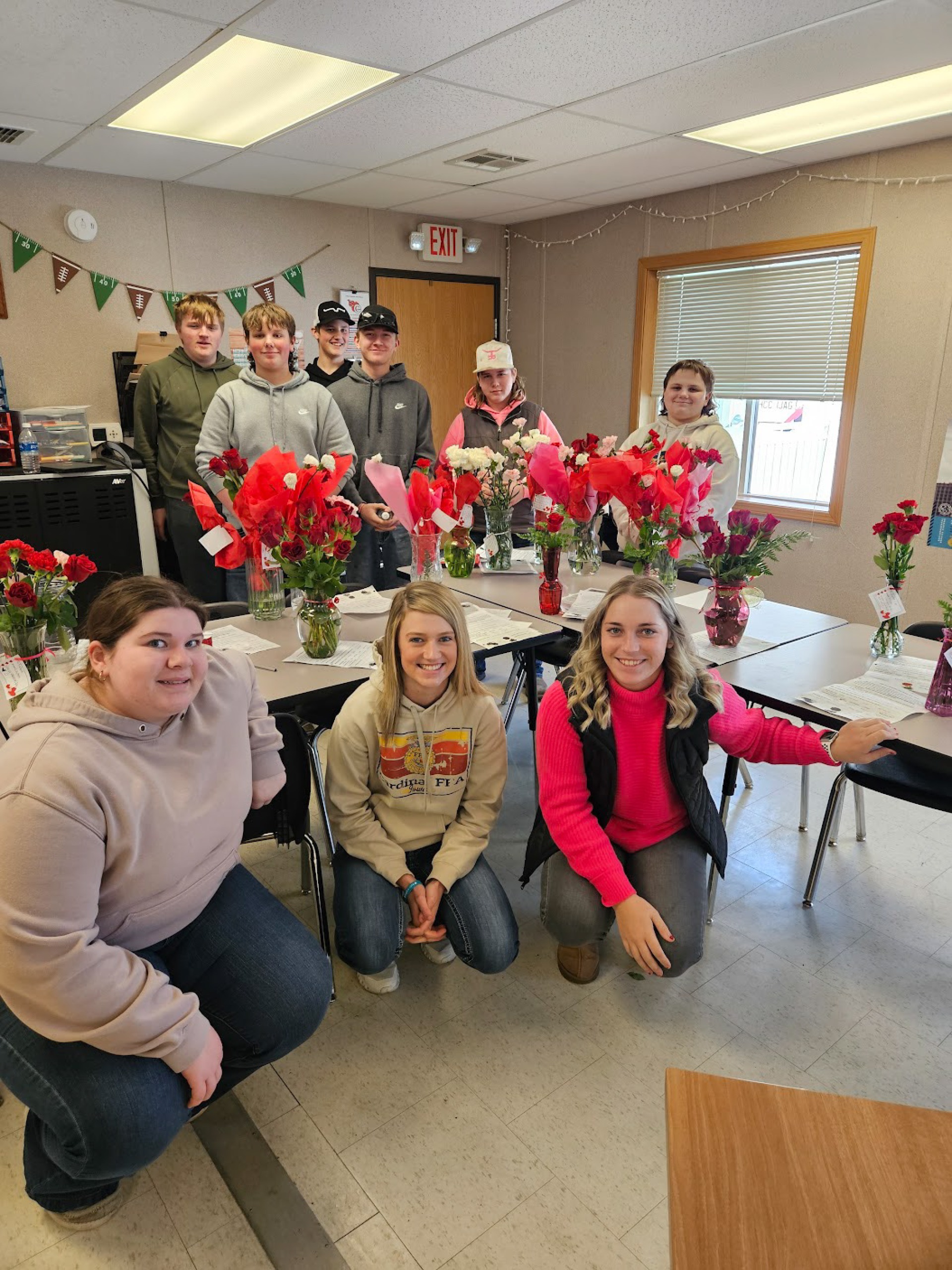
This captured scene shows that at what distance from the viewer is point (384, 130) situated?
364 centimetres

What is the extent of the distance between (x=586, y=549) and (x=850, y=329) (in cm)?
240

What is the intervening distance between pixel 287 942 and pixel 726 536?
1538 mm

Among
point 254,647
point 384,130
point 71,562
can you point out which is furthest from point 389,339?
point 71,562

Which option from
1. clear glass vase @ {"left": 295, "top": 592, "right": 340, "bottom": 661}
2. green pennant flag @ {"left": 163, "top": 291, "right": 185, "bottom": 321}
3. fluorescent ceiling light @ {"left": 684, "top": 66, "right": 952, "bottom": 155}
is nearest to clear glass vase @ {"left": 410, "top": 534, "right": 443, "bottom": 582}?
clear glass vase @ {"left": 295, "top": 592, "right": 340, "bottom": 661}

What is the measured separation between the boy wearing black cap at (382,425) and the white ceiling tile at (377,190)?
119cm

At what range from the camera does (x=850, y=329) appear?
4.34 meters

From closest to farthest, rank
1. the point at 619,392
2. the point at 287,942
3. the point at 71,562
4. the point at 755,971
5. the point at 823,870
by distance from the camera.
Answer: the point at 287,942, the point at 71,562, the point at 755,971, the point at 823,870, the point at 619,392

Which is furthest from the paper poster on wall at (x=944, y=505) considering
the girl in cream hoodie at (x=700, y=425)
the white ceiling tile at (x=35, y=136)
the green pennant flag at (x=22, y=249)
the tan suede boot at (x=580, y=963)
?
the green pennant flag at (x=22, y=249)

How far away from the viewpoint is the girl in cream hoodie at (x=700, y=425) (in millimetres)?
3371

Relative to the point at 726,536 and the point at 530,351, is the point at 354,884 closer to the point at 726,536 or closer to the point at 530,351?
the point at 726,536

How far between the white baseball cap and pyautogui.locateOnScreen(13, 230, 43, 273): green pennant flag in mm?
2571

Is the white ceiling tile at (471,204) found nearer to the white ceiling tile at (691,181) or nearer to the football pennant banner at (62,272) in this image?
the white ceiling tile at (691,181)

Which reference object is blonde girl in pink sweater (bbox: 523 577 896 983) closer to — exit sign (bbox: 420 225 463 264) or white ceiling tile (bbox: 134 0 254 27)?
white ceiling tile (bbox: 134 0 254 27)

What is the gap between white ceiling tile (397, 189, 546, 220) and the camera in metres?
5.05
